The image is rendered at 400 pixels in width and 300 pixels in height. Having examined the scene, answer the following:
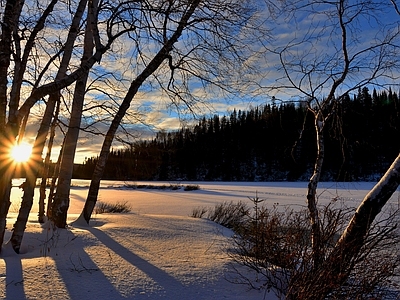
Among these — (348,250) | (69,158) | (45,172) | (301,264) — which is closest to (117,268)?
(301,264)

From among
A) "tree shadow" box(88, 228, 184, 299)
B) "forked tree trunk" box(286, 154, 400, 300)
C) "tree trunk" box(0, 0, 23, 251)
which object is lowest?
"tree shadow" box(88, 228, 184, 299)

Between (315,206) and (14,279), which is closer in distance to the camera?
(14,279)

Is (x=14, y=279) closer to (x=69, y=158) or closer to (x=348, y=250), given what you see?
(x=348, y=250)

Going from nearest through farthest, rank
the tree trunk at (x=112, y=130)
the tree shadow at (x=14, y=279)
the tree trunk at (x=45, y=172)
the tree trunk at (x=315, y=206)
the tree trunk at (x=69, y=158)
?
the tree shadow at (x=14, y=279) < the tree trunk at (x=315, y=206) < the tree trunk at (x=69, y=158) < the tree trunk at (x=112, y=130) < the tree trunk at (x=45, y=172)

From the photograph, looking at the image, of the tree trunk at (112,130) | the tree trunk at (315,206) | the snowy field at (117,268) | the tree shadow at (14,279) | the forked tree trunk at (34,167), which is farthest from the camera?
the tree trunk at (112,130)

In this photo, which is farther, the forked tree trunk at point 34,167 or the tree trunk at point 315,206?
the forked tree trunk at point 34,167

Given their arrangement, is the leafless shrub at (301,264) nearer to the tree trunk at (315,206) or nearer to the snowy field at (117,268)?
the tree trunk at (315,206)

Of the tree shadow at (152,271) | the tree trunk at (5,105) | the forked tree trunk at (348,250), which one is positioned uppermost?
the tree trunk at (5,105)

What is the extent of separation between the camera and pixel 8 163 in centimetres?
393

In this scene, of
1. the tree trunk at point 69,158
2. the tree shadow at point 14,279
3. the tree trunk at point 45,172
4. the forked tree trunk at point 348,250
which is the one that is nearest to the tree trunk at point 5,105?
the tree shadow at point 14,279

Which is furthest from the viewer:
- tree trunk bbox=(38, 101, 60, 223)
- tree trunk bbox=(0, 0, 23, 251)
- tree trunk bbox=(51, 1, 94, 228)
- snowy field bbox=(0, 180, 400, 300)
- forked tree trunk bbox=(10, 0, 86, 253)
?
tree trunk bbox=(38, 101, 60, 223)

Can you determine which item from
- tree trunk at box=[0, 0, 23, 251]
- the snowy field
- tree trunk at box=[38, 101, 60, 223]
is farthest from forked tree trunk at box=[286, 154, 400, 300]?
tree trunk at box=[38, 101, 60, 223]

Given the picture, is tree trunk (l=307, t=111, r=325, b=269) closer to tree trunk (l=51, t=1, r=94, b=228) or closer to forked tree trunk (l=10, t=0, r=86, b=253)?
forked tree trunk (l=10, t=0, r=86, b=253)

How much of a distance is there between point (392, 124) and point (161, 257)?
130 inches
